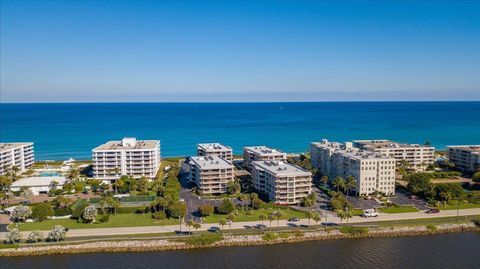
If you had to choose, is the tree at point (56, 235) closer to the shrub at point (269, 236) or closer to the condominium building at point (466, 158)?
the shrub at point (269, 236)

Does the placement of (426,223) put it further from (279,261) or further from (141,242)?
(141,242)

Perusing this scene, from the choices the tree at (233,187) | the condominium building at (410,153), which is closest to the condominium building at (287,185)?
the tree at (233,187)

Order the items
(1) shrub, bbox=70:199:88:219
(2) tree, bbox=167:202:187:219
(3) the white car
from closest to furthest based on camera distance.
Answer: (2) tree, bbox=167:202:187:219, (1) shrub, bbox=70:199:88:219, (3) the white car

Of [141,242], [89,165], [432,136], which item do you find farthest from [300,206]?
[432,136]

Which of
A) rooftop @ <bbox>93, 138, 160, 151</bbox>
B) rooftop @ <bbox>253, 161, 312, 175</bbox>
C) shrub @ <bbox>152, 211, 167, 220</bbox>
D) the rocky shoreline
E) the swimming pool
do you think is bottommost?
the rocky shoreline

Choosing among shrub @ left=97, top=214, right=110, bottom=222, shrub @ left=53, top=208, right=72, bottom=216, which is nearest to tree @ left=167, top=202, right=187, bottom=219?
shrub @ left=97, top=214, right=110, bottom=222

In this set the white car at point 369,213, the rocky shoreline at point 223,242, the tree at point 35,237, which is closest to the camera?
the rocky shoreline at point 223,242

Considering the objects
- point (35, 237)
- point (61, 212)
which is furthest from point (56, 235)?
point (61, 212)

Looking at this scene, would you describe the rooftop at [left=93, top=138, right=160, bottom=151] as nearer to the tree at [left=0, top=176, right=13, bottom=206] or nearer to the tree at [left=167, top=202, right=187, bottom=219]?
the tree at [left=0, top=176, right=13, bottom=206]
